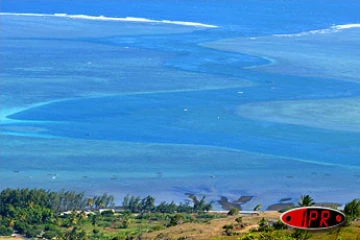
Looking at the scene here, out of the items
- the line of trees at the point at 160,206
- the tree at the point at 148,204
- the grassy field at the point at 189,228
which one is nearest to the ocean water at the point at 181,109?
the line of trees at the point at 160,206

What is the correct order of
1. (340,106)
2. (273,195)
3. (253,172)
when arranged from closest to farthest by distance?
(273,195) → (253,172) → (340,106)

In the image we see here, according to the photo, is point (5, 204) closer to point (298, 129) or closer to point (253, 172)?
point (253, 172)

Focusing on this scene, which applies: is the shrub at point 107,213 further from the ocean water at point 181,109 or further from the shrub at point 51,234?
the shrub at point 51,234

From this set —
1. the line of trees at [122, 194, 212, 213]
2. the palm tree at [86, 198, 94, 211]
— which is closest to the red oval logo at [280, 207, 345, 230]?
the line of trees at [122, 194, 212, 213]

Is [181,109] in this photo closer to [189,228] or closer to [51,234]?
[51,234]

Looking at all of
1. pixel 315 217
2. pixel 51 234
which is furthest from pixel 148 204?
pixel 315 217

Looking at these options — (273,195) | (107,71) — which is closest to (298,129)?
(273,195)

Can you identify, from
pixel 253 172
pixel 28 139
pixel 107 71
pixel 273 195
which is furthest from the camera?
pixel 107 71

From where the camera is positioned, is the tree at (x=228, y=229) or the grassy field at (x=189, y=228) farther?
the tree at (x=228, y=229)
